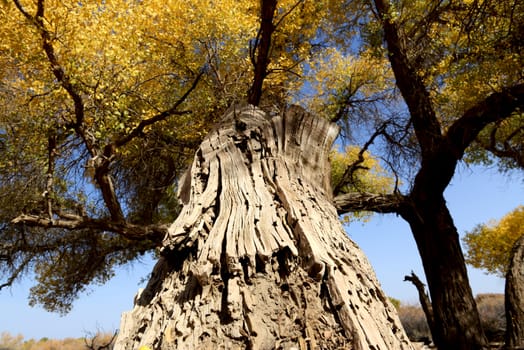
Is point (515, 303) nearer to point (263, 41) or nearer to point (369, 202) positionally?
point (369, 202)

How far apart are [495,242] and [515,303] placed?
1235cm

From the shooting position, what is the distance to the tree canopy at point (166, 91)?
5.86 metres

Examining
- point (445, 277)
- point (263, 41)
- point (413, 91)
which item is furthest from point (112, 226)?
point (413, 91)

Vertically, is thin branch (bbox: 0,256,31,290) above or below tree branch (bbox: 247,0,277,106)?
below

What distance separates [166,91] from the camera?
26.7 feet

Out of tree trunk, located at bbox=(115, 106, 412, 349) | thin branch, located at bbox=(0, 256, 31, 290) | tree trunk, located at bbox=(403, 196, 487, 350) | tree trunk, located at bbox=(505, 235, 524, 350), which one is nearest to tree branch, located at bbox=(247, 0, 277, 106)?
tree trunk, located at bbox=(115, 106, 412, 349)

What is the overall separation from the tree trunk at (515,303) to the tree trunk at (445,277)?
0.39m

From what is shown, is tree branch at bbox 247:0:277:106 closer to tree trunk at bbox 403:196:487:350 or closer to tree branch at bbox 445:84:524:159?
tree branch at bbox 445:84:524:159

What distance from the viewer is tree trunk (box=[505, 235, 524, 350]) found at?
5.57 metres

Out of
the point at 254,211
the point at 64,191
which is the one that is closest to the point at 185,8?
the point at 64,191

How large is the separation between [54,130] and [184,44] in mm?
3780

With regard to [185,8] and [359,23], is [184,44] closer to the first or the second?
[185,8]

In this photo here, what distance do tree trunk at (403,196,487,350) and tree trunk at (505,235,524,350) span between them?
0.39 m

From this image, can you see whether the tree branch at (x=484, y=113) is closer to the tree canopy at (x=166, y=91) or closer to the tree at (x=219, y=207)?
the tree canopy at (x=166, y=91)
